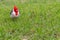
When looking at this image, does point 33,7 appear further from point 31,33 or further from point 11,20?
point 31,33

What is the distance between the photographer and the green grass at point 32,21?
5695 mm

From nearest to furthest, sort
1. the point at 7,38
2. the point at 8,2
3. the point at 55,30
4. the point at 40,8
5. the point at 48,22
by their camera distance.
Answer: the point at 7,38 → the point at 55,30 → the point at 48,22 → the point at 40,8 → the point at 8,2

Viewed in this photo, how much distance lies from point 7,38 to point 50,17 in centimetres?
178

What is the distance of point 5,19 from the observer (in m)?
6.50

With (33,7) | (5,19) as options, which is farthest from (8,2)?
(5,19)

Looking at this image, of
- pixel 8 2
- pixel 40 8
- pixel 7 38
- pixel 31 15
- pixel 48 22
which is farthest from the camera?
pixel 8 2

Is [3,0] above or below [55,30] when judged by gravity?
above

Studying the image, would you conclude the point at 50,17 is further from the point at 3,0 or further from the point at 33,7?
the point at 3,0

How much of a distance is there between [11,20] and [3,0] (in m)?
1.90

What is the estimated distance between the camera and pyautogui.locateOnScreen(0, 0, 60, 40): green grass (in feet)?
18.7

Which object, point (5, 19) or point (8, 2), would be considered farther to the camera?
point (8, 2)

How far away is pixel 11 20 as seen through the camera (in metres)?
6.39

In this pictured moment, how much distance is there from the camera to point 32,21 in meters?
6.40

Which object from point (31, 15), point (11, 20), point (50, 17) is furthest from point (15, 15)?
point (50, 17)
